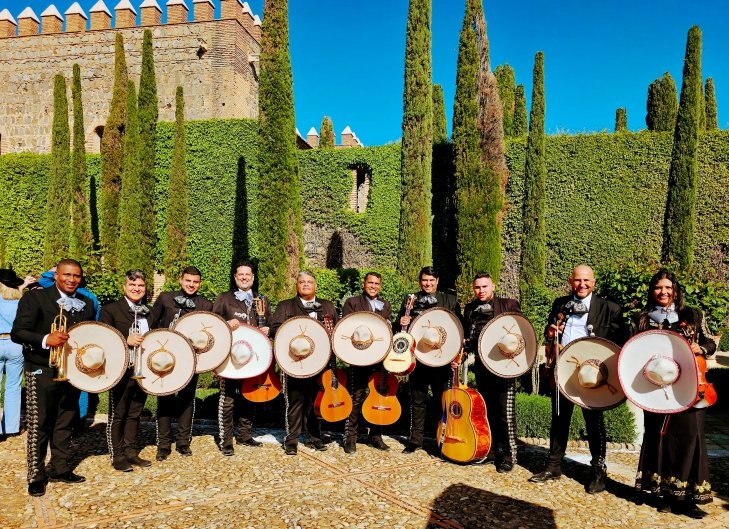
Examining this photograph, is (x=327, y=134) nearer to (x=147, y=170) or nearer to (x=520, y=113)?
(x=520, y=113)

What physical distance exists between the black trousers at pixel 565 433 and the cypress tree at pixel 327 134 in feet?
76.0

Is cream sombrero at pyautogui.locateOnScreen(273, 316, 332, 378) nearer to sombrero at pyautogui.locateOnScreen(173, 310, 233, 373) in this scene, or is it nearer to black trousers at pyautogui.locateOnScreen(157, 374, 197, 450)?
sombrero at pyautogui.locateOnScreen(173, 310, 233, 373)

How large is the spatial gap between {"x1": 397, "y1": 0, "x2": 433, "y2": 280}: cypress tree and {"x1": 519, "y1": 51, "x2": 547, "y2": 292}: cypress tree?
304cm

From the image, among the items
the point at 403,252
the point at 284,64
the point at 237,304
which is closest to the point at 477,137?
the point at 403,252


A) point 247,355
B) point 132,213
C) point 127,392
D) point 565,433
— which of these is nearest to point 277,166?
point 132,213

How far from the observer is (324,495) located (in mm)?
4527

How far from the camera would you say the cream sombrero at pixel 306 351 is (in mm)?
5508

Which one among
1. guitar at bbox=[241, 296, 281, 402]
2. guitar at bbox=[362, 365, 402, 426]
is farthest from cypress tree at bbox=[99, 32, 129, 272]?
guitar at bbox=[362, 365, 402, 426]

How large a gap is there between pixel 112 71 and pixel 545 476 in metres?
23.6

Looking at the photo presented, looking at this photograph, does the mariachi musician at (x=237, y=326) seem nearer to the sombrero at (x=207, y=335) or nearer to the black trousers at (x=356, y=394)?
the sombrero at (x=207, y=335)

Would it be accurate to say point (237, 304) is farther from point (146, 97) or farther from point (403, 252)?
point (146, 97)

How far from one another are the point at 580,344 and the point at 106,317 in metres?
4.13

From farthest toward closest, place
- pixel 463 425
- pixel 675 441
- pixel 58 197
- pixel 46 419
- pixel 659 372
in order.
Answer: pixel 58 197 → pixel 463 425 → pixel 46 419 → pixel 675 441 → pixel 659 372

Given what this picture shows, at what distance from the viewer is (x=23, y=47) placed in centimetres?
2370
